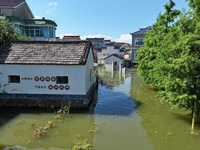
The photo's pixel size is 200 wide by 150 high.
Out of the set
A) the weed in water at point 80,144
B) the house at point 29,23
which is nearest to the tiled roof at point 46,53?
the weed in water at point 80,144

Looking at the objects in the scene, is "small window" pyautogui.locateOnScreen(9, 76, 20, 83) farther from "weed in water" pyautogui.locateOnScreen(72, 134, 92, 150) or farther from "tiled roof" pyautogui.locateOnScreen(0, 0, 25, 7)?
"tiled roof" pyautogui.locateOnScreen(0, 0, 25, 7)

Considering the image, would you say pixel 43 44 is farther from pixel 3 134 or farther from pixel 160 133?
pixel 160 133

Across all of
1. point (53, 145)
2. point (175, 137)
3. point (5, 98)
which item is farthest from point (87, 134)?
point (5, 98)

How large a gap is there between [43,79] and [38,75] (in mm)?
500

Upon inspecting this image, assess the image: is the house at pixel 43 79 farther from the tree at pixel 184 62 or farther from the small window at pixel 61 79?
the tree at pixel 184 62

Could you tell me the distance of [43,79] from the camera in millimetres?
11906

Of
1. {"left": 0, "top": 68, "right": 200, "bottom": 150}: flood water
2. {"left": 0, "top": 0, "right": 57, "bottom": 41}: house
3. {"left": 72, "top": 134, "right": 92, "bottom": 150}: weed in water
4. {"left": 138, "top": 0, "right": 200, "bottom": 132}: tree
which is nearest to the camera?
{"left": 72, "top": 134, "right": 92, "bottom": 150}: weed in water

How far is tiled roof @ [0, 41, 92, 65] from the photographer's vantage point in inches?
463

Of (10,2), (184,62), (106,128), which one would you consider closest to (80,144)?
(106,128)

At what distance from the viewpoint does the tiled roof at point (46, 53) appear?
11.8 metres

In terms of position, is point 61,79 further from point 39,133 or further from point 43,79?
point 39,133

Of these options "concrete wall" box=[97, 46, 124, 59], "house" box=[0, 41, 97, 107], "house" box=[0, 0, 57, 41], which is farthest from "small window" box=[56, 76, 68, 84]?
"concrete wall" box=[97, 46, 124, 59]

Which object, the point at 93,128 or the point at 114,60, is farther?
the point at 114,60

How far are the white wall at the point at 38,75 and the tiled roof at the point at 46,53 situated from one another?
0.39 m
